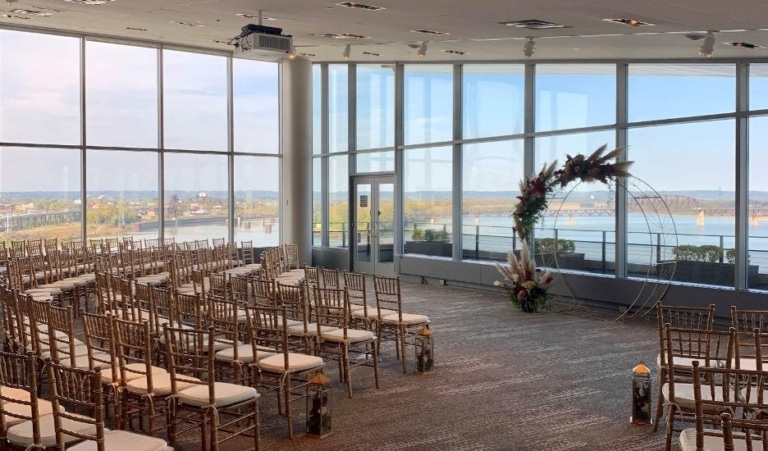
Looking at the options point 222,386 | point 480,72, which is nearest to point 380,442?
point 222,386

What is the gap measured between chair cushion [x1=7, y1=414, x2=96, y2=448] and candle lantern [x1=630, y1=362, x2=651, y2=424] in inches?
145

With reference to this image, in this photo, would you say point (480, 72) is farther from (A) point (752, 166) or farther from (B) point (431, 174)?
(A) point (752, 166)

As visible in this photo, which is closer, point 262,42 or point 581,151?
point 262,42

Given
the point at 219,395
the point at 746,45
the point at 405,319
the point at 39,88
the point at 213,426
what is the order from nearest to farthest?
the point at 213,426 < the point at 219,395 < the point at 405,319 < the point at 746,45 < the point at 39,88

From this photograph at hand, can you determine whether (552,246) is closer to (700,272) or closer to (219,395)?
(700,272)

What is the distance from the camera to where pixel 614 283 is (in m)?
11.2

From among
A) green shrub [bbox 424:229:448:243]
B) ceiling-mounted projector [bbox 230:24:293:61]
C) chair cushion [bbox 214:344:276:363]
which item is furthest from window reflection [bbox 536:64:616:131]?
chair cushion [bbox 214:344:276:363]

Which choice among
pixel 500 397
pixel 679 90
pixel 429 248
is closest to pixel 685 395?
pixel 500 397

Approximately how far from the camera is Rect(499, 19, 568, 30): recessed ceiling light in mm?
8492

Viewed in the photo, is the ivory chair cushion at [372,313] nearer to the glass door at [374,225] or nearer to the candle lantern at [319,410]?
the candle lantern at [319,410]

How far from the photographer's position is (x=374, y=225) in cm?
1611

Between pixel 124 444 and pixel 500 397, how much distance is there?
3.45m

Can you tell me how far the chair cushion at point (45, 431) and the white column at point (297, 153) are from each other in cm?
1254

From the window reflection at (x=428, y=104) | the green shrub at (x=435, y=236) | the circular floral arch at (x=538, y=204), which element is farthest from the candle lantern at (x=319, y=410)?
the window reflection at (x=428, y=104)
